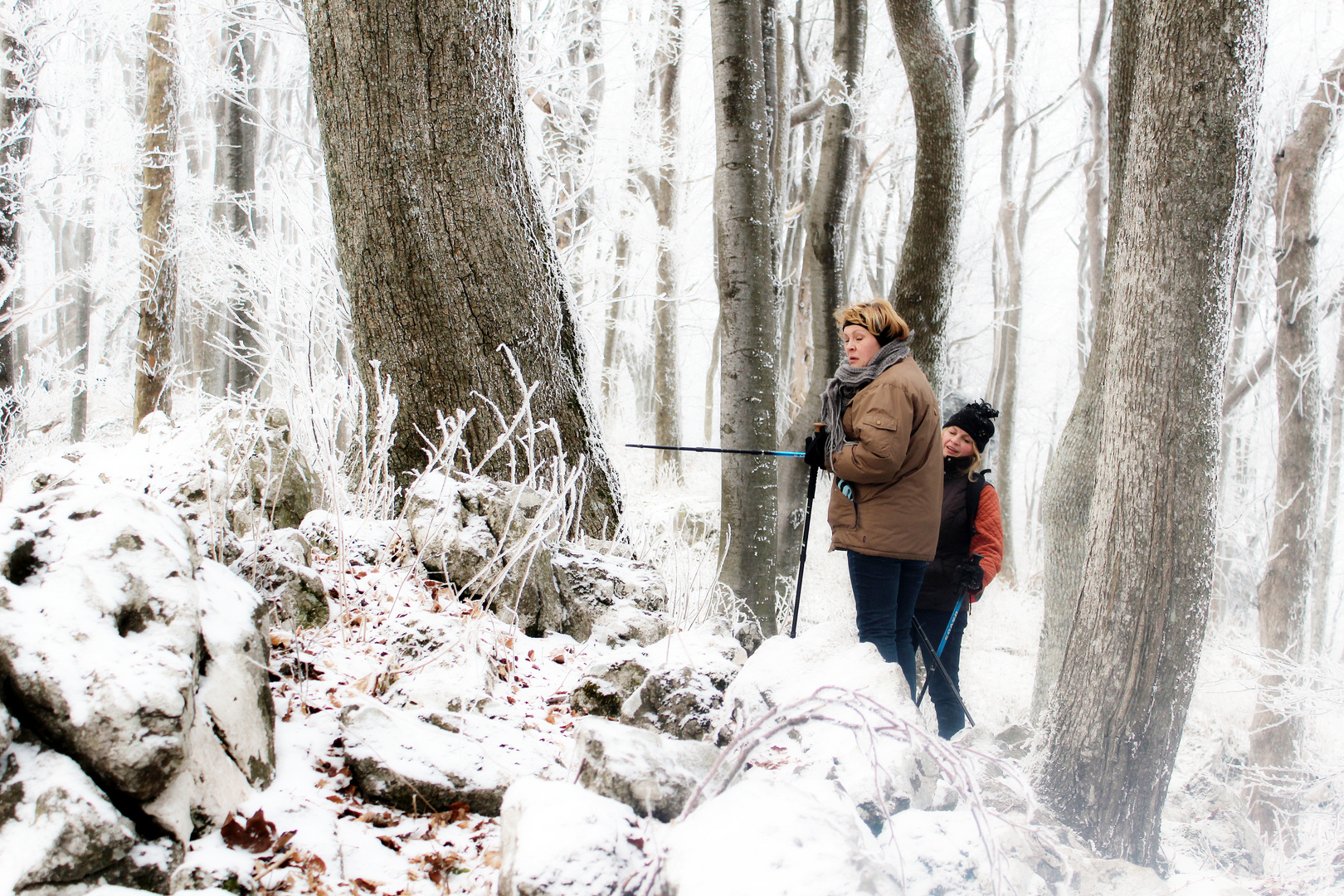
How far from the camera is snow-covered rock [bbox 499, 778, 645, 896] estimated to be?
4.36ft

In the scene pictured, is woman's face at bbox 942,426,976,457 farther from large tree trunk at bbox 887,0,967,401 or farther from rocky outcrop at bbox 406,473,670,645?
rocky outcrop at bbox 406,473,670,645

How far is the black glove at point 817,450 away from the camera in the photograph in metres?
3.43

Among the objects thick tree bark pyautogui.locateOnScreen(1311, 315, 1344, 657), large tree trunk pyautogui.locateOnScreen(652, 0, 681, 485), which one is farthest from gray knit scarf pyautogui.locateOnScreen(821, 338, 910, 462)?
thick tree bark pyautogui.locateOnScreen(1311, 315, 1344, 657)

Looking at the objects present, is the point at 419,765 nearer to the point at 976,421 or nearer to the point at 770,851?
the point at 770,851

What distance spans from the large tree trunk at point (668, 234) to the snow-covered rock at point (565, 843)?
10816 mm

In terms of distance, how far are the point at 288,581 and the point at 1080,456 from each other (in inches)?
167

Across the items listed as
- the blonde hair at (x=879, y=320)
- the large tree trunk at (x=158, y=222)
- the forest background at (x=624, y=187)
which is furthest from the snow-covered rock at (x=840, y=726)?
the large tree trunk at (x=158, y=222)

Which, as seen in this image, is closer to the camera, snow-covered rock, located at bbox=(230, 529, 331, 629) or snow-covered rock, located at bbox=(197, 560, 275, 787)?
snow-covered rock, located at bbox=(197, 560, 275, 787)

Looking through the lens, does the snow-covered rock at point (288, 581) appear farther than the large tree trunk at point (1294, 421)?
No

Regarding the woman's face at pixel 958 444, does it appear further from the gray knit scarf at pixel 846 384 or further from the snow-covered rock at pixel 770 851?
the snow-covered rock at pixel 770 851

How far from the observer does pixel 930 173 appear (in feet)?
17.1

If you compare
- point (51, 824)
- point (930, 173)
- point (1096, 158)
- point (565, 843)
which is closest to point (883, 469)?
point (565, 843)

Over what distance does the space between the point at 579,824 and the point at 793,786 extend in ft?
1.31

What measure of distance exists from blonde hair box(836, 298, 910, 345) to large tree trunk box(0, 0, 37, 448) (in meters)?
6.80
